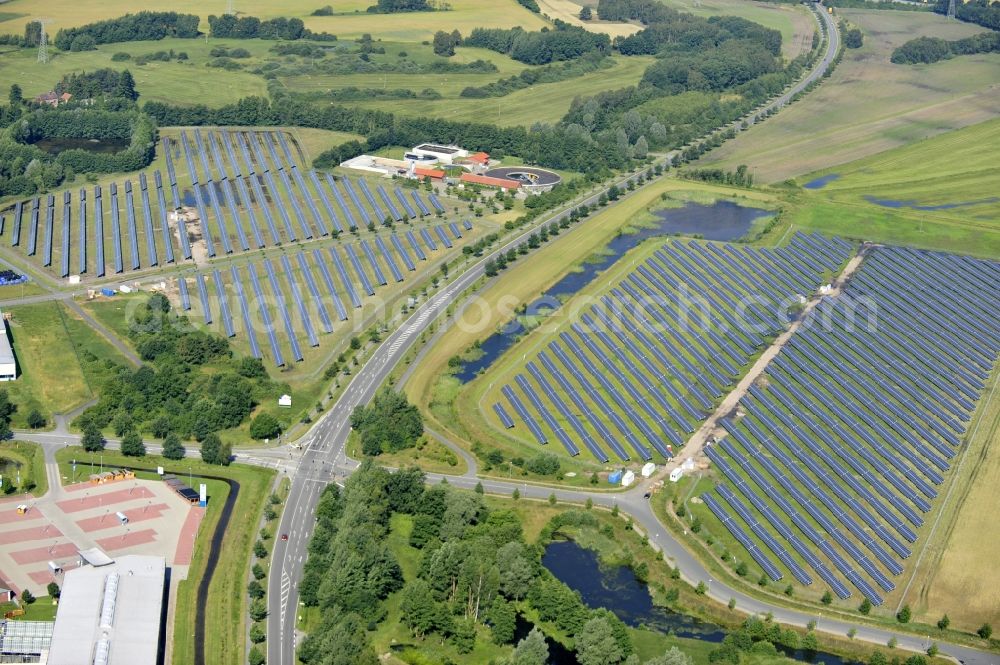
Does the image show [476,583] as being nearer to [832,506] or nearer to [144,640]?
[144,640]

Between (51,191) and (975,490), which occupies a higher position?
(975,490)

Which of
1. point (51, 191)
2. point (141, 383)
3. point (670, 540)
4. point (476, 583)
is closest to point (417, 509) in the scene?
point (476, 583)

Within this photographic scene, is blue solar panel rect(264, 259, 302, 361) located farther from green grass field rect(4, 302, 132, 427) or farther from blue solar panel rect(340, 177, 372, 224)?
blue solar panel rect(340, 177, 372, 224)

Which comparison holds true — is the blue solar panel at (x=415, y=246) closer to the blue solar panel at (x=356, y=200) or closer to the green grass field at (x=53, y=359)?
the blue solar panel at (x=356, y=200)

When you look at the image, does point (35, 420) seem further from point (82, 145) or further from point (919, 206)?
point (919, 206)

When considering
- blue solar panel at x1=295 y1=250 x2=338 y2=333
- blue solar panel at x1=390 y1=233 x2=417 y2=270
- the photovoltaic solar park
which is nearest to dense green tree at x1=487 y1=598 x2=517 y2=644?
the photovoltaic solar park

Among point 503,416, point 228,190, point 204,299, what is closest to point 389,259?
point 204,299
